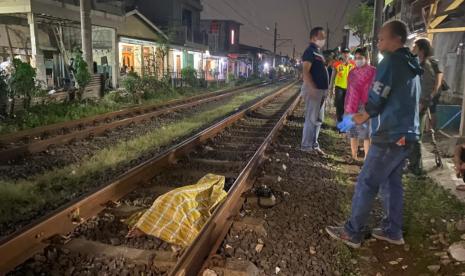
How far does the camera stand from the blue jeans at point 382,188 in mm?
3424

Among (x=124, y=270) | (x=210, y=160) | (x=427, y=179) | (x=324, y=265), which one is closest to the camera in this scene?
(x=124, y=270)

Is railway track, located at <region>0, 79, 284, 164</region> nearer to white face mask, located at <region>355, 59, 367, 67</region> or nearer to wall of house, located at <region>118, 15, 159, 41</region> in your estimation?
white face mask, located at <region>355, 59, 367, 67</region>

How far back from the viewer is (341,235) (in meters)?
3.69

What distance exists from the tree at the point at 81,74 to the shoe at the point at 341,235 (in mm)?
11823

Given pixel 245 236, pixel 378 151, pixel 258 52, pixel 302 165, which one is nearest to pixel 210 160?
pixel 302 165

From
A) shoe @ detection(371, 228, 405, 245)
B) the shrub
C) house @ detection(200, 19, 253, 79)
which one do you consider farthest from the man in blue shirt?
house @ detection(200, 19, 253, 79)

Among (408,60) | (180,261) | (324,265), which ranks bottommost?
(324,265)

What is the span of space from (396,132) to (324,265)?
4.35ft

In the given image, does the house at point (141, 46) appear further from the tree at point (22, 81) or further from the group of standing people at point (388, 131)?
the group of standing people at point (388, 131)

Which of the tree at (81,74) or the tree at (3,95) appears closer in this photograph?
the tree at (3,95)

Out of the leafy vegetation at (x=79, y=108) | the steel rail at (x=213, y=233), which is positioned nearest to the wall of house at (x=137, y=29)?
the leafy vegetation at (x=79, y=108)

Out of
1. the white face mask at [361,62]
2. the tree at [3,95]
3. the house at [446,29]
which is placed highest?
the house at [446,29]

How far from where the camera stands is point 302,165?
6.46 meters

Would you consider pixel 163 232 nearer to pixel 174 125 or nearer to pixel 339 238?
pixel 339 238
